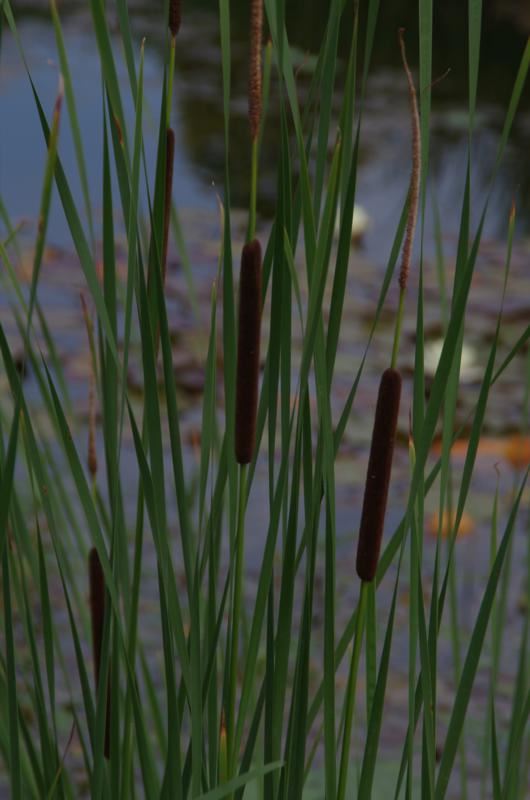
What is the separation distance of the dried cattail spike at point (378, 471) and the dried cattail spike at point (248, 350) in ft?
0.16

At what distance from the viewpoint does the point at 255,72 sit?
0.46 meters

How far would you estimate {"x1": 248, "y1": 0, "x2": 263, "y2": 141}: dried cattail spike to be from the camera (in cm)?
46

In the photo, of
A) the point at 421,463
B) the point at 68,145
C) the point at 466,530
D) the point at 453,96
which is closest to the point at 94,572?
the point at 421,463

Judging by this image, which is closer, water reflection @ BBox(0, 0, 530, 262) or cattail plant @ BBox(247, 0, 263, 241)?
cattail plant @ BBox(247, 0, 263, 241)

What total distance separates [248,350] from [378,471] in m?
0.07

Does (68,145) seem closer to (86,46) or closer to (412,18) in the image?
(86,46)

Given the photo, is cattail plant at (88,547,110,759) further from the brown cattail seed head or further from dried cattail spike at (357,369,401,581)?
dried cattail spike at (357,369,401,581)

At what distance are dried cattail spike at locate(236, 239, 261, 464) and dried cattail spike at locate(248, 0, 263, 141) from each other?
4 cm

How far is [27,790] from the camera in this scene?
59cm

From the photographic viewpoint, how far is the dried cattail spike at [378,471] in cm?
46

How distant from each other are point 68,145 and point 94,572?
2651 mm

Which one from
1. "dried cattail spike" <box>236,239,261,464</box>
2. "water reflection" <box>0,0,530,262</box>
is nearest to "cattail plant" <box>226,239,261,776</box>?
"dried cattail spike" <box>236,239,261,464</box>

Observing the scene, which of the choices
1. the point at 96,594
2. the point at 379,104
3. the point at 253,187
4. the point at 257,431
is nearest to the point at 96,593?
the point at 96,594

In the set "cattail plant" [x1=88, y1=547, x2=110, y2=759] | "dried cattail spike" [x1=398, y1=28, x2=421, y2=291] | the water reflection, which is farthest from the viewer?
the water reflection
